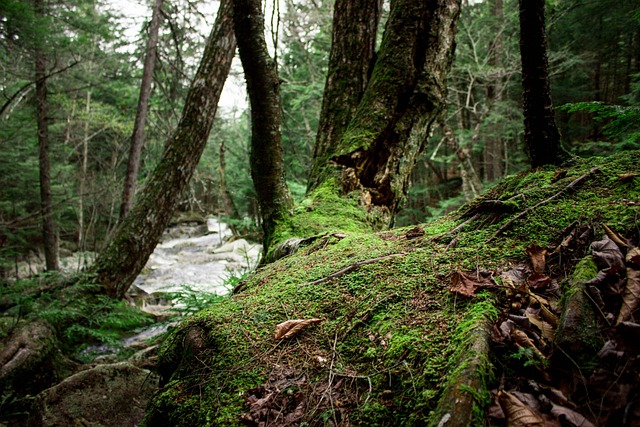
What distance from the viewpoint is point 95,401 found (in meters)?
2.58

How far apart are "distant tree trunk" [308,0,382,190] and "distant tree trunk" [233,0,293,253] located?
0.69 metres

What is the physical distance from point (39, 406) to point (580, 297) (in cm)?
338

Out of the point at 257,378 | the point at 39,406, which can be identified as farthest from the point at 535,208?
the point at 39,406

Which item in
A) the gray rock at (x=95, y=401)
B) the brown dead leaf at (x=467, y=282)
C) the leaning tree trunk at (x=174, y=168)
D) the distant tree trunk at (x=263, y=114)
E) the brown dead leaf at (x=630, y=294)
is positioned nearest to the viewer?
the brown dead leaf at (x=630, y=294)

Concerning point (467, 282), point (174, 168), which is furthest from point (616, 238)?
point (174, 168)

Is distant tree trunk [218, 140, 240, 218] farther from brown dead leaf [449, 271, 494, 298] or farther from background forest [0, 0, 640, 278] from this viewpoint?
brown dead leaf [449, 271, 494, 298]

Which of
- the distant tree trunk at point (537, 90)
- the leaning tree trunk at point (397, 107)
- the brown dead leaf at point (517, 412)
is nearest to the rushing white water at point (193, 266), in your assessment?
the leaning tree trunk at point (397, 107)

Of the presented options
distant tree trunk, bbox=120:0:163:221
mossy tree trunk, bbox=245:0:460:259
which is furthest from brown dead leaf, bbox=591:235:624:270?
distant tree trunk, bbox=120:0:163:221

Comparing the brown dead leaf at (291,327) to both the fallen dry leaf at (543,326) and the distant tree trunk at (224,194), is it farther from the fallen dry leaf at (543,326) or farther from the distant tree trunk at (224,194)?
the distant tree trunk at (224,194)

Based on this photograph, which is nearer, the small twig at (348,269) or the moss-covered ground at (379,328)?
the moss-covered ground at (379,328)

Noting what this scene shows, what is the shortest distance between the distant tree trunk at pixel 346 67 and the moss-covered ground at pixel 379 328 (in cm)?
244

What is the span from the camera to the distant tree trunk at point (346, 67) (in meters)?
4.20

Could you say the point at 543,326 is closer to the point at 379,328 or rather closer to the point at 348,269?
the point at 379,328

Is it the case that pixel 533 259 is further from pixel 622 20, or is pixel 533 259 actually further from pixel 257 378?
pixel 622 20
